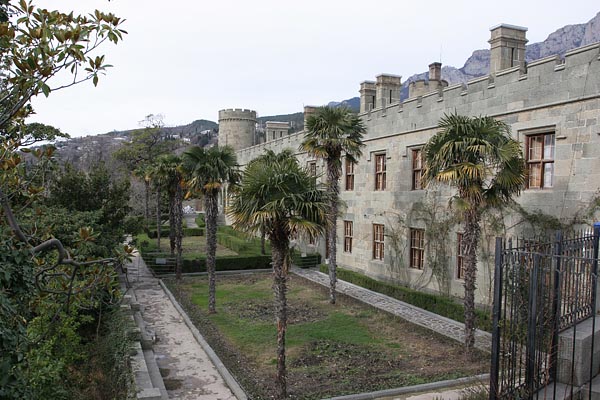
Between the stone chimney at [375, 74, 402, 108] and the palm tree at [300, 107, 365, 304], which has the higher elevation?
the stone chimney at [375, 74, 402, 108]

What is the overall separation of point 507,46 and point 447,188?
516 centimetres

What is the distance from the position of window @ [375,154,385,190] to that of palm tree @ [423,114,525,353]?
29.3 feet

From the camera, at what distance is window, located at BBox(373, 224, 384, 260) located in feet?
68.9

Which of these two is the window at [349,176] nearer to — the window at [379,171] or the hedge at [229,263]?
the window at [379,171]

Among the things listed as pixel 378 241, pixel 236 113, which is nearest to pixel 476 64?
pixel 236 113

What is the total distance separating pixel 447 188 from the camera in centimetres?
1705

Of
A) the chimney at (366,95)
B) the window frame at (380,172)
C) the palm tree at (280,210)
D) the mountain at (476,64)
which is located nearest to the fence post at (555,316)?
the palm tree at (280,210)

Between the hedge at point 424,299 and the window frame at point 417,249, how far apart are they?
3.76 feet

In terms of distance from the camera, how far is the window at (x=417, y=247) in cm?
1847

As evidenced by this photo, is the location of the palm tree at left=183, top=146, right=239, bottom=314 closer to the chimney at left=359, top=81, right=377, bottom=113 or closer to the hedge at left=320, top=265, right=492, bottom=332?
the hedge at left=320, top=265, right=492, bottom=332

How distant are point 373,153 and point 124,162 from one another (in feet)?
126

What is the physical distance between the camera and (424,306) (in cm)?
1647

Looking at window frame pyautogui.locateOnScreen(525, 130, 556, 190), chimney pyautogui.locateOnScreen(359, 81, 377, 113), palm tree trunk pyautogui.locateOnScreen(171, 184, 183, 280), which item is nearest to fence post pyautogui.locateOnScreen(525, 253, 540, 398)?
window frame pyautogui.locateOnScreen(525, 130, 556, 190)

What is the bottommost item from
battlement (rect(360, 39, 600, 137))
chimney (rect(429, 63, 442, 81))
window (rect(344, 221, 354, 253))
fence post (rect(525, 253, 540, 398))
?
window (rect(344, 221, 354, 253))
